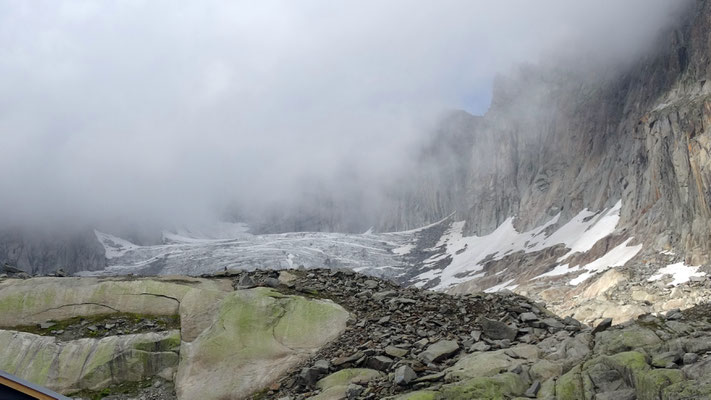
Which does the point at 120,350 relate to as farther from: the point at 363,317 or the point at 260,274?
the point at 363,317

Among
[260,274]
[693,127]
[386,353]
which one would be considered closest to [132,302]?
[260,274]

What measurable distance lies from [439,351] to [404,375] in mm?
2537

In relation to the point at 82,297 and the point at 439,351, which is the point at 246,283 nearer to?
the point at 82,297

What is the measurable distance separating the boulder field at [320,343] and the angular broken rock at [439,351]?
5 centimetres

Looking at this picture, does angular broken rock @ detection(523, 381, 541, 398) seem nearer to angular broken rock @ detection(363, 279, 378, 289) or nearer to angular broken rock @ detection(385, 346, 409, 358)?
angular broken rock @ detection(385, 346, 409, 358)

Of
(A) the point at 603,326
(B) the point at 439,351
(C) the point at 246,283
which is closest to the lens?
(A) the point at 603,326

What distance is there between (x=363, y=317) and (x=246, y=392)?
553cm

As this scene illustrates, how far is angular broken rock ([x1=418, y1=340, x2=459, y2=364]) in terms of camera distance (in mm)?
16875

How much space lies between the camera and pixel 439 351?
17266mm

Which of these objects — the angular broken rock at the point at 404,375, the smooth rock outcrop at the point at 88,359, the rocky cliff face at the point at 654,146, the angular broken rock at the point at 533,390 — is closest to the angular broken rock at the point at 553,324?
the angular broken rock at the point at 533,390

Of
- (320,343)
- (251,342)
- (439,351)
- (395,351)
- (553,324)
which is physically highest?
(251,342)

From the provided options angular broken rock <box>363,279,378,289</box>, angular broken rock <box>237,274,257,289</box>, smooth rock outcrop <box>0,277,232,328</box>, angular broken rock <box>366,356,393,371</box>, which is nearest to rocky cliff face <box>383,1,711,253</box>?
angular broken rock <box>363,279,378,289</box>

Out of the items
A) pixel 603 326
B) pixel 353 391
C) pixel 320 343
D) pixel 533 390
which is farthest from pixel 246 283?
pixel 603 326

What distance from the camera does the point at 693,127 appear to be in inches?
3844
